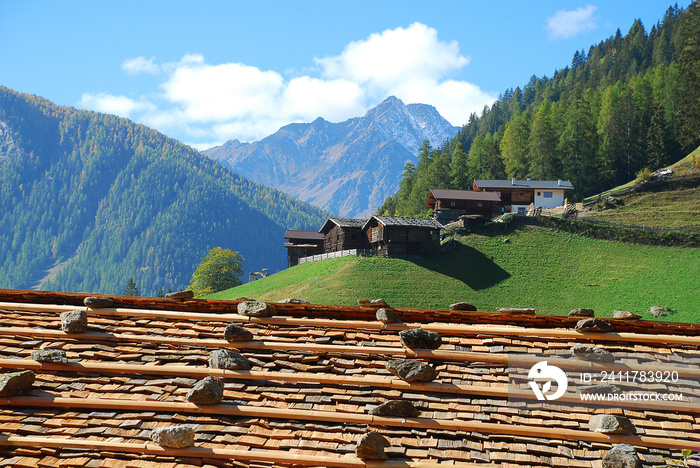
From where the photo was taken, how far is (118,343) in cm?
658

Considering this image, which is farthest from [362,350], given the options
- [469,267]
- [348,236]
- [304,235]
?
[304,235]

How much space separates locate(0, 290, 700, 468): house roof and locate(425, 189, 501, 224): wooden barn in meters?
71.8

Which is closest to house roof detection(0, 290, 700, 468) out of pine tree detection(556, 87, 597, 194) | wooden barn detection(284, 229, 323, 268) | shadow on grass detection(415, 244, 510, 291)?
shadow on grass detection(415, 244, 510, 291)

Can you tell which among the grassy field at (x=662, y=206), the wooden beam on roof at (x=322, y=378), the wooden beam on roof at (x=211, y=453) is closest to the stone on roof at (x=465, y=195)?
the grassy field at (x=662, y=206)

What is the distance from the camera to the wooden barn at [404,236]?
57250 mm

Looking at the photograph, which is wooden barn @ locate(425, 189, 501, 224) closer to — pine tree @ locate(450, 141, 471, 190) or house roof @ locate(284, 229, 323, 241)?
house roof @ locate(284, 229, 323, 241)

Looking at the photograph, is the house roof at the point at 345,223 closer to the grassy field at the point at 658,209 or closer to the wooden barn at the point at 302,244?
the wooden barn at the point at 302,244

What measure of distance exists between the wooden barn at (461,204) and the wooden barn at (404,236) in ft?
62.5

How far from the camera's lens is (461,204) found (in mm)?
79062

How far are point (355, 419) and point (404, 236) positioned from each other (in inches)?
2085

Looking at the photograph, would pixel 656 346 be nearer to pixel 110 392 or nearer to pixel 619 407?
pixel 619 407

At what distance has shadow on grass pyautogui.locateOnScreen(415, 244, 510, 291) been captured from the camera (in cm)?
5106

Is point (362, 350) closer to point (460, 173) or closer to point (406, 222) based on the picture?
point (406, 222)

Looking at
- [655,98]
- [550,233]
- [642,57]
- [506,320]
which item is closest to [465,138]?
[642,57]
